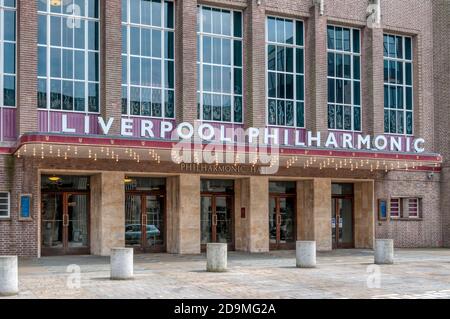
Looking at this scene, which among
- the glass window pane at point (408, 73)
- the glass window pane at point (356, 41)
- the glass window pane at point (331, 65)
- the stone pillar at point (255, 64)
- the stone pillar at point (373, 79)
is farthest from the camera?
the glass window pane at point (408, 73)

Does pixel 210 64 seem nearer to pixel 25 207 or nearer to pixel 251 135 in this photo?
pixel 251 135

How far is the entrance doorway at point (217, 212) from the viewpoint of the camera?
2791cm

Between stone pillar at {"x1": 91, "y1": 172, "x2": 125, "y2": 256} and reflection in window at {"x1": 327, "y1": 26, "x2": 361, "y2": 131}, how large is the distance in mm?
9924

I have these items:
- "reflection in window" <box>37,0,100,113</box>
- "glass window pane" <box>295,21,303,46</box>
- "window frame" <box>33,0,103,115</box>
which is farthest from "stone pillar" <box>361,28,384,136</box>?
"reflection in window" <box>37,0,100,113</box>

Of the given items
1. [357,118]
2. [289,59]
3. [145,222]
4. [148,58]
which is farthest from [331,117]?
[145,222]

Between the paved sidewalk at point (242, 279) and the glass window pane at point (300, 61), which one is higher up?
the glass window pane at point (300, 61)

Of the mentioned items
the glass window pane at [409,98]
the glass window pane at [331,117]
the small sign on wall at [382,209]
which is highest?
the glass window pane at [409,98]

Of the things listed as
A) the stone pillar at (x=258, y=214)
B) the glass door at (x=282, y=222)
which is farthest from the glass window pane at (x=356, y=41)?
the stone pillar at (x=258, y=214)

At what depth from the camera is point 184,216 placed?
2639 centimetres

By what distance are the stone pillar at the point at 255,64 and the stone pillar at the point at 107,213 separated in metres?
6.06

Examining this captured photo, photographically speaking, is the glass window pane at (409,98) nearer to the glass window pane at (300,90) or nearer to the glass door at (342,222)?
the glass door at (342,222)

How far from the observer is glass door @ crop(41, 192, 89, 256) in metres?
25.0

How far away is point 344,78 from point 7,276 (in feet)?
65.4
